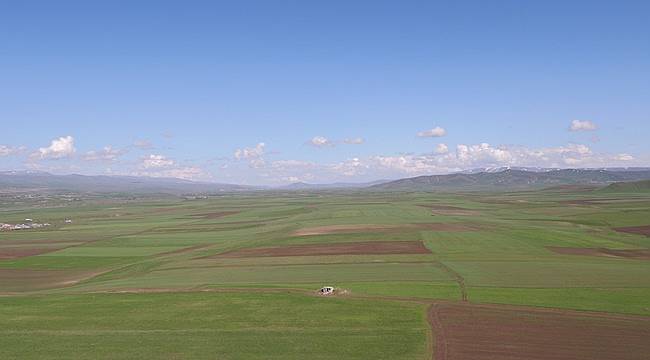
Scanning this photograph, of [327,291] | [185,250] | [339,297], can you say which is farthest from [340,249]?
[339,297]

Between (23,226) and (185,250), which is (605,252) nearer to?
(185,250)

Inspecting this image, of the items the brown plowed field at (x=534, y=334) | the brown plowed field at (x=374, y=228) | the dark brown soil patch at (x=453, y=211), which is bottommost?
the brown plowed field at (x=534, y=334)

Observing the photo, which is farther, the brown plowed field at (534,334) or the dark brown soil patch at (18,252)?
the dark brown soil patch at (18,252)

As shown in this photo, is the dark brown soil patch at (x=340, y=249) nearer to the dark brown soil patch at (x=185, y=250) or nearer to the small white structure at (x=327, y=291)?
the dark brown soil patch at (x=185, y=250)

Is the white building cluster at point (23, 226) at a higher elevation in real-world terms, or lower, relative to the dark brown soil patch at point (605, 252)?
higher

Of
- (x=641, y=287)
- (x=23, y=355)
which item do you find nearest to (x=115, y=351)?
(x=23, y=355)

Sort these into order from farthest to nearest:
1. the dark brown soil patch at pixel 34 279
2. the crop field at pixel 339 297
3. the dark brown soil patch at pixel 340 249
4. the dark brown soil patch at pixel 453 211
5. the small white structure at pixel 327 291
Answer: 1. the dark brown soil patch at pixel 453 211
2. the dark brown soil patch at pixel 340 249
3. the dark brown soil patch at pixel 34 279
4. the small white structure at pixel 327 291
5. the crop field at pixel 339 297

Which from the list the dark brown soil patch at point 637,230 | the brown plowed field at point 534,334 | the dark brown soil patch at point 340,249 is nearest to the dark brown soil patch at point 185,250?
the dark brown soil patch at point 340,249

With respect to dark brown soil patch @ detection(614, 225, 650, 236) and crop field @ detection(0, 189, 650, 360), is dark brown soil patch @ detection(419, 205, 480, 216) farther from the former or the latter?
crop field @ detection(0, 189, 650, 360)
